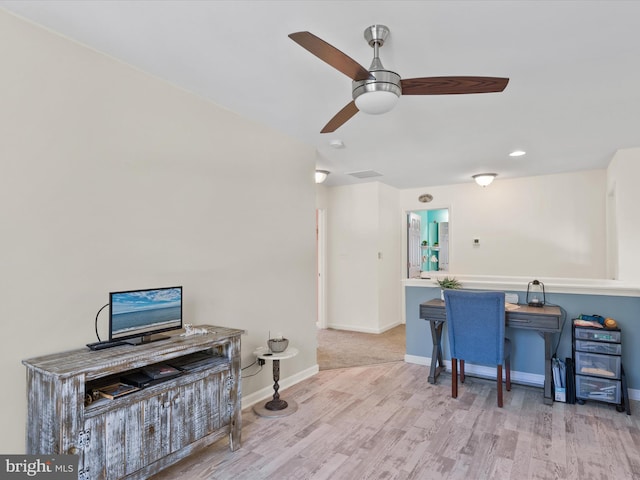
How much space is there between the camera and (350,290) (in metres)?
6.00

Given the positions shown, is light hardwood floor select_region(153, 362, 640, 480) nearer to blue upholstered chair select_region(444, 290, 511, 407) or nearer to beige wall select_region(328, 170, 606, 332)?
blue upholstered chair select_region(444, 290, 511, 407)

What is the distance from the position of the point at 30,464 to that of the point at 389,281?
5097 millimetres

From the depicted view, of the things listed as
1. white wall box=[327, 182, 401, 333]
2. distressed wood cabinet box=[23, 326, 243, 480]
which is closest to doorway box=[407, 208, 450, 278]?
white wall box=[327, 182, 401, 333]

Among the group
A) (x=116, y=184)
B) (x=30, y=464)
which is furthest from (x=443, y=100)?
(x=30, y=464)

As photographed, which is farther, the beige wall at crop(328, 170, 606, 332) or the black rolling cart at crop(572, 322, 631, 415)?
the beige wall at crop(328, 170, 606, 332)

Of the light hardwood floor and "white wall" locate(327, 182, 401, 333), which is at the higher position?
"white wall" locate(327, 182, 401, 333)

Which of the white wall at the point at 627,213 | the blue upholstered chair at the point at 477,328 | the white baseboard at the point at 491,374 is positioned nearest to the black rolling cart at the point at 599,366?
the white baseboard at the point at 491,374

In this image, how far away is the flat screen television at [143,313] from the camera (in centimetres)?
200

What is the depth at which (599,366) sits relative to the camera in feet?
10.3

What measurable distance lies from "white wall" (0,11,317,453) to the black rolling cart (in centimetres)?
269

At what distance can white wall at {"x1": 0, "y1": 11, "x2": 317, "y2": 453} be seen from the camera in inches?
71.5

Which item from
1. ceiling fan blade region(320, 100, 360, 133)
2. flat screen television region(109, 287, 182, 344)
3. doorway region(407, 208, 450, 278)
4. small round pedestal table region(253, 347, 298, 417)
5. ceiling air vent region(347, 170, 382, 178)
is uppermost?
ceiling air vent region(347, 170, 382, 178)

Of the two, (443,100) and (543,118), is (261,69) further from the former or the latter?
(543,118)

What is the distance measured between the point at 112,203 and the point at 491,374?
12.5ft
